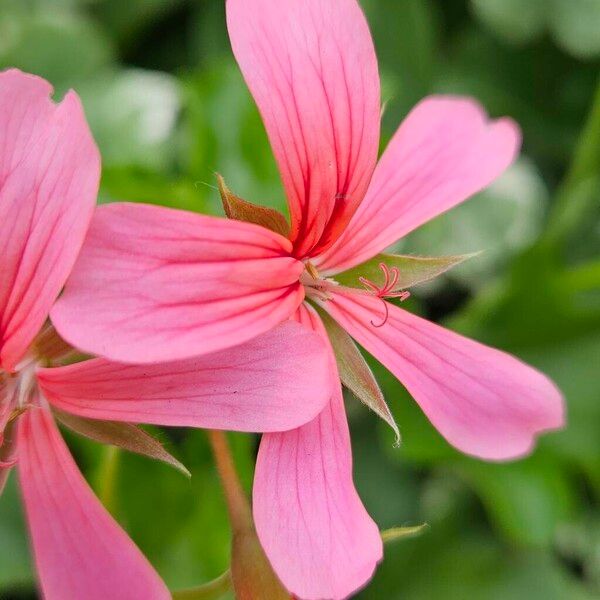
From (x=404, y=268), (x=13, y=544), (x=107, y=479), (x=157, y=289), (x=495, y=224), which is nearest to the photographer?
(x=157, y=289)

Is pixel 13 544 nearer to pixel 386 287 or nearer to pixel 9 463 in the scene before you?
pixel 9 463

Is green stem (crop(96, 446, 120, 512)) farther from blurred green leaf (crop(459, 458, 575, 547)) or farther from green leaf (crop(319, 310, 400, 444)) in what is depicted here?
blurred green leaf (crop(459, 458, 575, 547))

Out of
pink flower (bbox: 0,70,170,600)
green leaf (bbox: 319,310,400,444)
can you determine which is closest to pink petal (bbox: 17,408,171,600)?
pink flower (bbox: 0,70,170,600)

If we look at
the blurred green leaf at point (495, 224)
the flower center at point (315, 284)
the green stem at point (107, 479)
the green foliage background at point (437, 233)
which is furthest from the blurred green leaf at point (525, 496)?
the flower center at point (315, 284)

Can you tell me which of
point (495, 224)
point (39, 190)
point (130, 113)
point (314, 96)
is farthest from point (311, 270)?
point (495, 224)

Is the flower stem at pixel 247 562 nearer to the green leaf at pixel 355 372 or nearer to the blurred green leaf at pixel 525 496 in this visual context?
the green leaf at pixel 355 372

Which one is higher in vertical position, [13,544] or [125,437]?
[125,437]

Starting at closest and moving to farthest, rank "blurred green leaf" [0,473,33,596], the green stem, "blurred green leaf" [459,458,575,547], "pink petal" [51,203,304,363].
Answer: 1. "pink petal" [51,203,304,363]
2. the green stem
3. "blurred green leaf" [0,473,33,596]
4. "blurred green leaf" [459,458,575,547]
